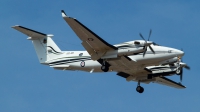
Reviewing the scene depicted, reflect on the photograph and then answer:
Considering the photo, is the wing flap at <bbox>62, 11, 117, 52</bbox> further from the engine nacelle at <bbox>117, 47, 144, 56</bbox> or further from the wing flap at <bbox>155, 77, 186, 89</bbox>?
the wing flap at <bbox>155, 77, 186, 89</bbox>

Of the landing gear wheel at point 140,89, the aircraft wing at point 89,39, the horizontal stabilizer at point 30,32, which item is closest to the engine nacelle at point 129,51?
the aircraft wing at point 89,39

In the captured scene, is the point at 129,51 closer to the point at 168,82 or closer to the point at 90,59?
the point at 90,59

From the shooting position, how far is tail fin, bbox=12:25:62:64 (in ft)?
175

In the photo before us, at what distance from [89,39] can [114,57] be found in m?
2.71

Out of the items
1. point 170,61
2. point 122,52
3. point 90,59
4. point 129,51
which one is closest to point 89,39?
point 122,52

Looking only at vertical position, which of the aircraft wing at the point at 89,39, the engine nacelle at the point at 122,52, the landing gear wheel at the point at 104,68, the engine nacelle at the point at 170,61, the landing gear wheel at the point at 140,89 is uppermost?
the aircraft wing at the point at 89,39

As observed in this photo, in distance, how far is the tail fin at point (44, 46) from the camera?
53406 millimetres

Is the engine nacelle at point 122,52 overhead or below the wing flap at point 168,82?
overhead

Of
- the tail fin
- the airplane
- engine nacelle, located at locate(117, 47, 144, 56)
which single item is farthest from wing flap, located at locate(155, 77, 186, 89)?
the tail fin

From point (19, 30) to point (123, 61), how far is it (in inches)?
389

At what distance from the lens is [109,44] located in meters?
47.6

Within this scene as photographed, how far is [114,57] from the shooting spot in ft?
157

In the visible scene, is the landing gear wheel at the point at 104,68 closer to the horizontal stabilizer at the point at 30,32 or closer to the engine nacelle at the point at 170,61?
the engine nacelle at the point at 170,61

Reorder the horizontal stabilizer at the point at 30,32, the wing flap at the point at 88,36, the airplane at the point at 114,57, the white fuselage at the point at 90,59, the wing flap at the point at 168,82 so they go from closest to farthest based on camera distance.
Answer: the wing flap at the point at 88,36 < the airplane at the point at 114,57 < the white fuselage at the point at 90,59 < the horizontal stabilizer at the point at 30,32 < the wing flap at the point at 168,82
